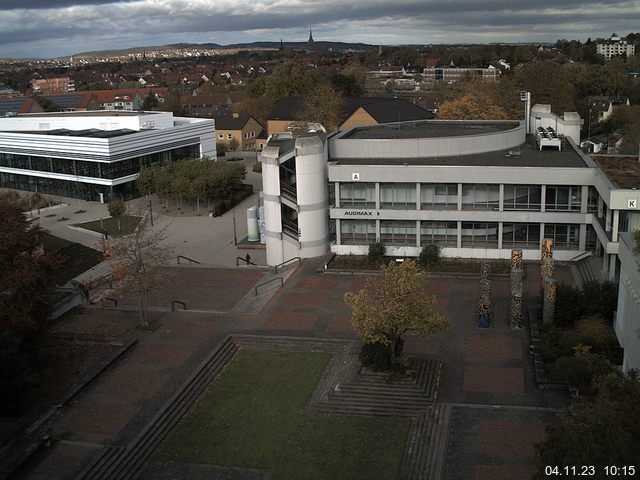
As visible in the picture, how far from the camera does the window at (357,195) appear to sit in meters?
41.6

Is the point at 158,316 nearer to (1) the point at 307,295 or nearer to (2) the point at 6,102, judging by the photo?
(1) the point at 307,295

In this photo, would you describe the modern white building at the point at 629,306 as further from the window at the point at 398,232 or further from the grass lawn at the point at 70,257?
the grass lawn at the point at 70,257

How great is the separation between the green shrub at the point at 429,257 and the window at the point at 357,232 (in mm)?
3611

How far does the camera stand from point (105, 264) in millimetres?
45031

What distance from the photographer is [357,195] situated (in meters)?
41.8

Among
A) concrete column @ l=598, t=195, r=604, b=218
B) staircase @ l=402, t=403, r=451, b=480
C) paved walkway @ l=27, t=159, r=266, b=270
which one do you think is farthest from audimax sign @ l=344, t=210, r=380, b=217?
staircase @ l=402, t=403, r=451, b=480

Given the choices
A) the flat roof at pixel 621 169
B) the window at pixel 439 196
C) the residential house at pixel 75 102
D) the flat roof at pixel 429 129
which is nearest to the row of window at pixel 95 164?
the flat roof at pixel 429 129

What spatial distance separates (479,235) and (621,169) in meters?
Result: 8.49

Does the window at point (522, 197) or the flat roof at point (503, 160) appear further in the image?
the flat roof at point (503, 160)

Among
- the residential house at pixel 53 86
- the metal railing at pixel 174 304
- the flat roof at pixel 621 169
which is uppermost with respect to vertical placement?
the residential house at pixel 53 86

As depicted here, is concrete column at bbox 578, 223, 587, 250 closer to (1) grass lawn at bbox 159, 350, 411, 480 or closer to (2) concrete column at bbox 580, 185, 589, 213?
(2) concrete column at bbox 580, 185, 589, 213

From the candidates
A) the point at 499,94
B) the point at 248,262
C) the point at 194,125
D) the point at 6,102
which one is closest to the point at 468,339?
the point at 248,262

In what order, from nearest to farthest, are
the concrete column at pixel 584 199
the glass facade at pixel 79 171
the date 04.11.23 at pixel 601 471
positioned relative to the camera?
the date 04.11.23 at pixel 601 471 → the concrete column at pixel 584 199 → the glass facade at pixel 79 171

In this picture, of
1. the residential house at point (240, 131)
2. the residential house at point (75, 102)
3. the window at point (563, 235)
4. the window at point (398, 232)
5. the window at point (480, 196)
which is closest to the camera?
the window at point (563, 235)
